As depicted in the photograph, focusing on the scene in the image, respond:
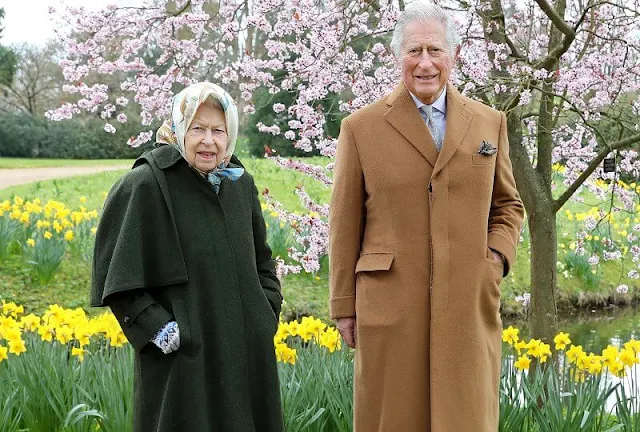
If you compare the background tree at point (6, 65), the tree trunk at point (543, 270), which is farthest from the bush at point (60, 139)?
the tree trunk at point (543, 270)

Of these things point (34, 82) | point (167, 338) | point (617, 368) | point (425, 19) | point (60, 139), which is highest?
point (34, 82)

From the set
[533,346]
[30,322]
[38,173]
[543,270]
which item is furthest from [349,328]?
[38,173]

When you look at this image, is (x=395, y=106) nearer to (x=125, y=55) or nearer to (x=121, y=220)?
(x=121, y=220)

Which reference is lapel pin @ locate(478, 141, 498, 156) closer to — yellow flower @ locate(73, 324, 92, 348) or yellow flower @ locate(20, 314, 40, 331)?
yellow flower @ locate(73, 324, 92, 348)

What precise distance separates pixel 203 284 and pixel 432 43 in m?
1.00

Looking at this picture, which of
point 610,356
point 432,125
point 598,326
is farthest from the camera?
point 598,326

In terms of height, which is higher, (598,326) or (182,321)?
(182,321)

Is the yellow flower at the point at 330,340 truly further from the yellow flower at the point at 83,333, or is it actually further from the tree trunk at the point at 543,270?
the tree trunk at the point at 543,270

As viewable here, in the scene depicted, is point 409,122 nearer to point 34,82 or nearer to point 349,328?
point 349,328

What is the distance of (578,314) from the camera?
820cm

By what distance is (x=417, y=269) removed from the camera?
7.93ft

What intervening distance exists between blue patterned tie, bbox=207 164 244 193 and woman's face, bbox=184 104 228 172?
46 millimetres

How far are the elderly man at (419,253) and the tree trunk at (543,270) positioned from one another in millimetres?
2013

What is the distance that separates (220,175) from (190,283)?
348mm
